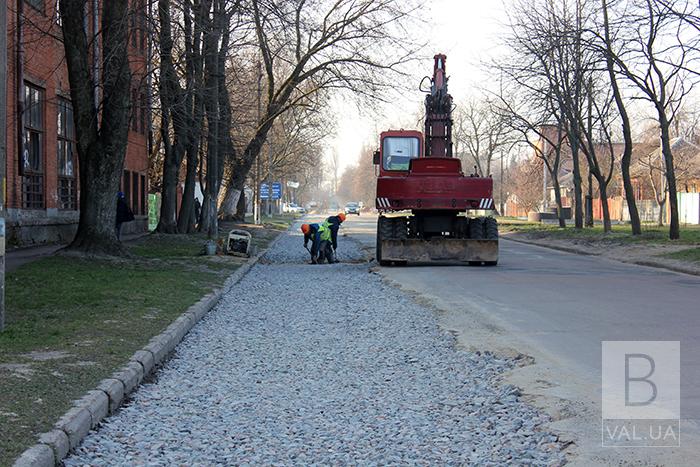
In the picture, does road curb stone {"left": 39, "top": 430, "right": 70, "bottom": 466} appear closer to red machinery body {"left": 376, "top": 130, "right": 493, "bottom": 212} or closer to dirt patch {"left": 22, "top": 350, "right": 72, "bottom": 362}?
dirt patch {"left": 22, "top": 350, "right": 72, "bottom": 362}

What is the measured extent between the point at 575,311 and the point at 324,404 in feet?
20.5

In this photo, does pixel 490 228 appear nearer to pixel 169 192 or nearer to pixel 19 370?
pixel 169 192

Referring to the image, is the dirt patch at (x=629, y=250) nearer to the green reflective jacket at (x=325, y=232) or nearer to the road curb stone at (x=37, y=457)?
the green reflective jacket at (x=325, y=232)

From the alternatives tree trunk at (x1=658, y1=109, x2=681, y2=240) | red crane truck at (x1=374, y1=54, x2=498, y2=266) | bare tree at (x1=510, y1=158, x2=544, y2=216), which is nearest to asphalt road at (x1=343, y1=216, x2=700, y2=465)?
red crane truck at (x1=374, y1=54, x2=498, y2=266)

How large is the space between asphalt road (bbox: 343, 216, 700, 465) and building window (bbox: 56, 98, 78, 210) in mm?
12142

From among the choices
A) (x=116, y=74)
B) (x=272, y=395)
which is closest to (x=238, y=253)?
(x=116, y=74)

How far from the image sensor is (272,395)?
7633mm

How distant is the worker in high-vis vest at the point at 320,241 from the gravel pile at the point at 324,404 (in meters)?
11.0

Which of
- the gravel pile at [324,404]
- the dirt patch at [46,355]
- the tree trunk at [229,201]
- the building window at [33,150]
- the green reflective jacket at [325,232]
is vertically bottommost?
the gravel pile at [324,404]

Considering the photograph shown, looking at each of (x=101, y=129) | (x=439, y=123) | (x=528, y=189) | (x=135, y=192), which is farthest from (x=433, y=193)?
(x=528, y=189)

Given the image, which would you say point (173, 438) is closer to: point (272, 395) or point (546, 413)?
point (272, 395)

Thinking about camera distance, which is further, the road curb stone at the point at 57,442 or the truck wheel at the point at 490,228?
the truck wheel at the point at 490,228

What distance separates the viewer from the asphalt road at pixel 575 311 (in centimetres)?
769

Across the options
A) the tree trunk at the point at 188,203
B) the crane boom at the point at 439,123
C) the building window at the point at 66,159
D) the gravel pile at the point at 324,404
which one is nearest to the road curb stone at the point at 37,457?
the gravel pile at the point at 324,404
